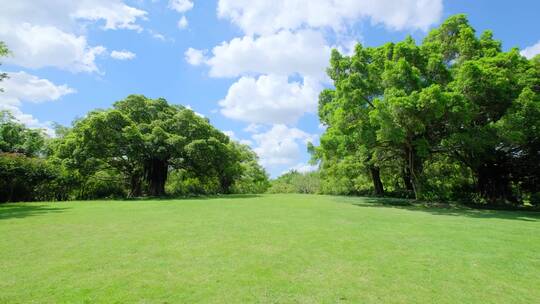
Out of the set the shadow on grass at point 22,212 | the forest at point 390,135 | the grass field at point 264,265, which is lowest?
the grass field at point 264,265

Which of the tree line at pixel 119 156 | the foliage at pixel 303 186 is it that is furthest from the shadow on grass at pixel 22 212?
the foliage at pixel 303 186

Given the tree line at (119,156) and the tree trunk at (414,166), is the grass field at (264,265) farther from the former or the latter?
the tree line at (119,156)

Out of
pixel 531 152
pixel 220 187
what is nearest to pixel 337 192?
pixel 220 187

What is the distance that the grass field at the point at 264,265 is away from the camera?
328 cm

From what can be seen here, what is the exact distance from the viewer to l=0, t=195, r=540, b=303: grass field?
328 centimetres

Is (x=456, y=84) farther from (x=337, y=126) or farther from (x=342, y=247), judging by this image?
(x=342, y=247)

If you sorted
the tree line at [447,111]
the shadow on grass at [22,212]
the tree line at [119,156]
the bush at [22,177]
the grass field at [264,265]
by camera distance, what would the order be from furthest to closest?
the tree line at [119,156] → the bush at [22,177] → the tree line at [447,111] → the shadow on grass at [22,212] → the grass field at [264,265]

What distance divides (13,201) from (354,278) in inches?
834

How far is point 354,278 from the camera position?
3.79 metres

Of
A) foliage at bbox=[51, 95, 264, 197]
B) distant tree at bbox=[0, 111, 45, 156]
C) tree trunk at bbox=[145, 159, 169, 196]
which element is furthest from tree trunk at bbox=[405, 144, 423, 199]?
distant tree at bbox=[0, 111, 45, 156]

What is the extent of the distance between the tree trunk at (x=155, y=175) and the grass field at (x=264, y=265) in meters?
17.3

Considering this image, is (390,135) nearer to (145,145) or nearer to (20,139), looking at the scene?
(145,145)

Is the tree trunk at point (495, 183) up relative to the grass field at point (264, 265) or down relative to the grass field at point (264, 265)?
up

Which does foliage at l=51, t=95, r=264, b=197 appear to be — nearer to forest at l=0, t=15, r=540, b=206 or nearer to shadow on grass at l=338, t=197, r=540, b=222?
forest at l=0, t=15, r=540, b=206
